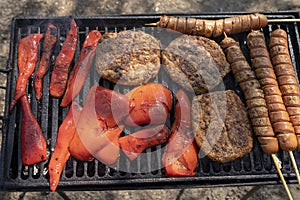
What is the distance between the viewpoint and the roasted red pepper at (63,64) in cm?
377

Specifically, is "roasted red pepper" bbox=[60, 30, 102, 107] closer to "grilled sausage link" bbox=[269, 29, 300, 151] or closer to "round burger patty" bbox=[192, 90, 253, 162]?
"round burger patty" bbox=[192, 90, 253, 162]

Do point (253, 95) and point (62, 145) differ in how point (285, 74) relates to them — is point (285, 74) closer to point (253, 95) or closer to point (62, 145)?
point (253, 95)

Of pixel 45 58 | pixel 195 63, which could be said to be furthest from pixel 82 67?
pixel 195 63

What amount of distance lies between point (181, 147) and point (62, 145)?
1229 mm

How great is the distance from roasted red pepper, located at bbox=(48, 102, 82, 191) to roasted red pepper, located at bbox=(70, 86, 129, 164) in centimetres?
7

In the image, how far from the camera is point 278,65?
12.5 ft

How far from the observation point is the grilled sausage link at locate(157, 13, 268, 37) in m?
3.95

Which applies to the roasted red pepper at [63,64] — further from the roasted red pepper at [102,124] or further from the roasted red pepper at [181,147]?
the roasted red pepper at [181,147]

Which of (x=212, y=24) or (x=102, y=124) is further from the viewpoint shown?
(x=212, y=24)

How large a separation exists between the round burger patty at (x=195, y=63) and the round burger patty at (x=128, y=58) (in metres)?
0.17

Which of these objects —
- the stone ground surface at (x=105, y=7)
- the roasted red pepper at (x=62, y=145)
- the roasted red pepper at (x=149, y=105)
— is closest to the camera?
the roasted red pepper at (x=62, y=145)

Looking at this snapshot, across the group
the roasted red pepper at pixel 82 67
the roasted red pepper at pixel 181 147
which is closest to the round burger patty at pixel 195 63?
the roasted red pepper at pixel 181 147

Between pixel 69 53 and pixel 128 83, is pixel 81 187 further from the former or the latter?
pixel 69 53

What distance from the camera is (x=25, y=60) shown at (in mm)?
3854
